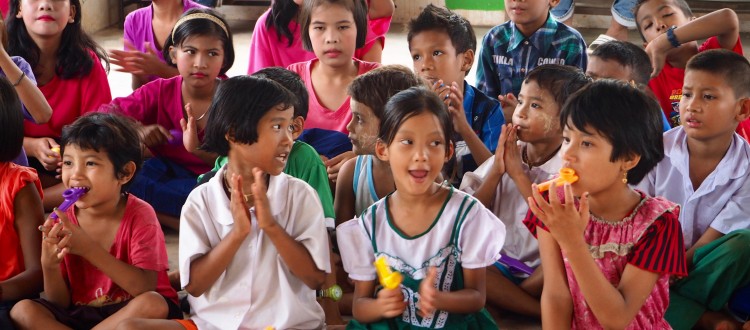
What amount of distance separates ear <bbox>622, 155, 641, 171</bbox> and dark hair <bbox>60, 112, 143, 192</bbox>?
1.07 meters

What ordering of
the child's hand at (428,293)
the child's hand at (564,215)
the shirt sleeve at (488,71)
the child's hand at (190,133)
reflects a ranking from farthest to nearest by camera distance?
the shirt sleeve at (488,71) < the child's hand at (190,133) < the child's hand at (428,293) < the child's hand at (564,215)

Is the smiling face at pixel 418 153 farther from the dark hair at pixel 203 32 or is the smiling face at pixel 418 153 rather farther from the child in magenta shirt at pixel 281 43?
the child in magenta shirt at pixel 281 43

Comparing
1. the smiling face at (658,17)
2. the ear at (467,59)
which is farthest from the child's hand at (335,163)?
the smiling face at (658,17)

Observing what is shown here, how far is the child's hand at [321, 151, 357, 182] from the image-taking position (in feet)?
8.36

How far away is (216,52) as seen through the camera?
110 inches

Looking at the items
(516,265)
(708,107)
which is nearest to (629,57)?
(708,107)

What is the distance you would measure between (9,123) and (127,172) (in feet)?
1.01

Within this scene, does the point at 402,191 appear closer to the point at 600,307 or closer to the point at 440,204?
the point at 440,204

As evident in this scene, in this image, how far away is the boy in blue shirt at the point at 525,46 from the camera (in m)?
3.07

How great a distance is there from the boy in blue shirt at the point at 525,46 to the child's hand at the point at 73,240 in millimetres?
1557

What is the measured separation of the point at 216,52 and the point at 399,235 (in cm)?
116

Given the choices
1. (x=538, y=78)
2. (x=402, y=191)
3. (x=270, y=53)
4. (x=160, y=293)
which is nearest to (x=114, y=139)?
(x=160, y=293)

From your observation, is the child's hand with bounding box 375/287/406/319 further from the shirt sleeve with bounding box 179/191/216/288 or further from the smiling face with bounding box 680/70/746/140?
the smiling face with bounding box 680/70/746/140

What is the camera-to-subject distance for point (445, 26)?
9.04ft
